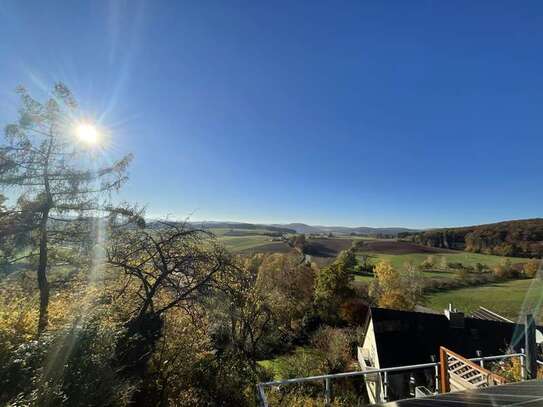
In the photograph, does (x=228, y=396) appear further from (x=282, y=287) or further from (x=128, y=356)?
(x=282, y=287)

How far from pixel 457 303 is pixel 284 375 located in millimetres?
31428

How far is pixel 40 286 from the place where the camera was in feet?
24.5

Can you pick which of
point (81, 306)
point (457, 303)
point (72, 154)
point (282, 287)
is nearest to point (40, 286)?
point (81, 306)

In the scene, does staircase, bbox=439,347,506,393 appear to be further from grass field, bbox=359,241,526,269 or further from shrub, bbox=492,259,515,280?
shrub, bbox=492,259,515,280

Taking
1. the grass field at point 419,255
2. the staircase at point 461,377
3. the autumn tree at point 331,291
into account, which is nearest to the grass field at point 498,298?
the grass field at point 419,255

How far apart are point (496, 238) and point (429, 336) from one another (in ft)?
201

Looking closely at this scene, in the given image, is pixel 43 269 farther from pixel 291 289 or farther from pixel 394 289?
pixel 394 289

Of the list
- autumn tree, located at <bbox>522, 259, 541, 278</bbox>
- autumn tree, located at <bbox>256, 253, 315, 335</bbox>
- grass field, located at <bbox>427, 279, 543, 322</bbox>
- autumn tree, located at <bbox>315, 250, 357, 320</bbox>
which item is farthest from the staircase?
autumn tree, located at <bbox>522, 259, 541, 278</bbox>

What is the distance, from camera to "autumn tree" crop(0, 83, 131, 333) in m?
7.29

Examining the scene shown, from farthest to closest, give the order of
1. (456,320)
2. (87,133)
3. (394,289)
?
(394,289) < (456,320) < (87,133)

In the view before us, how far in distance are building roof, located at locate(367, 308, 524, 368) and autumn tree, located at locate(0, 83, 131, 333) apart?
60.2 feet

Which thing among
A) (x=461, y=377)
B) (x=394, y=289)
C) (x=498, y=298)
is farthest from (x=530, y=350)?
(x=498, y=298)

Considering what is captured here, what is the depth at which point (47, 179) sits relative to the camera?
7.42m

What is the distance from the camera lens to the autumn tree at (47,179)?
7289mm
